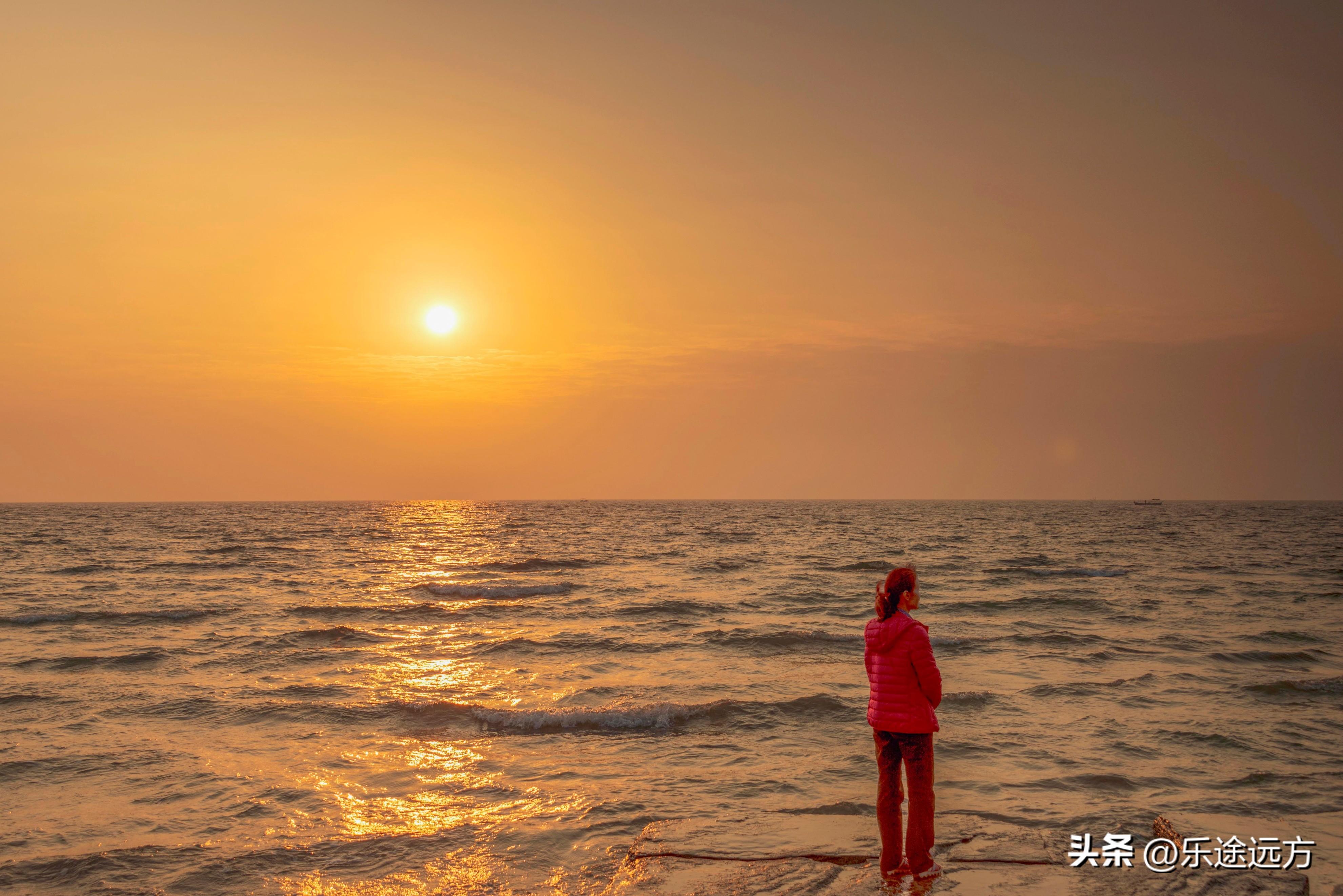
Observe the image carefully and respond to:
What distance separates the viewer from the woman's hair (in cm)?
612

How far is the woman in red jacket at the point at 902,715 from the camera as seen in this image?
6164mm

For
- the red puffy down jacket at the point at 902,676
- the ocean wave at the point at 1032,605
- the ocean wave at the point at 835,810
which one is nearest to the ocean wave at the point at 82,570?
the ocean wave at the point at 1032,605

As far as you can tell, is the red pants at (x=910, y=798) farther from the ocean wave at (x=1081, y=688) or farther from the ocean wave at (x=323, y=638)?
the ocean wave at (x=323, y=638)

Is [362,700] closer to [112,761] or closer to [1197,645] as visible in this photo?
[112,761]

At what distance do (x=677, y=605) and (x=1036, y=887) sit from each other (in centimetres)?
1886

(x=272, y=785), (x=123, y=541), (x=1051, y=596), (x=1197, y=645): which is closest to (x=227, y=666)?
(x=272, y=785)

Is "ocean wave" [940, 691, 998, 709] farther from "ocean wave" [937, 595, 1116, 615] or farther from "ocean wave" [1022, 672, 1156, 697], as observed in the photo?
"ocean wave" [937, 595, 1116, 615]

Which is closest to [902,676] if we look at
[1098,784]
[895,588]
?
[895,588]

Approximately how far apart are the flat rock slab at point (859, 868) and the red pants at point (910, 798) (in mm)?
197

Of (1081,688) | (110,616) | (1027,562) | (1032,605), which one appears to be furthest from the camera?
(1027,562)

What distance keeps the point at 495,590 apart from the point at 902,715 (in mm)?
24851

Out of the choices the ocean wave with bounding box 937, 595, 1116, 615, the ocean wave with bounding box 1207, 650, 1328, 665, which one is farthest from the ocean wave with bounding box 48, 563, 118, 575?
the ocean wave with bounding box 1207, 650, 1328, 665

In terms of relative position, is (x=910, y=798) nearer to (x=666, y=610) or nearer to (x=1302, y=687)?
(x=1302, y=687)

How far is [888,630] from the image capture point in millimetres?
6215
